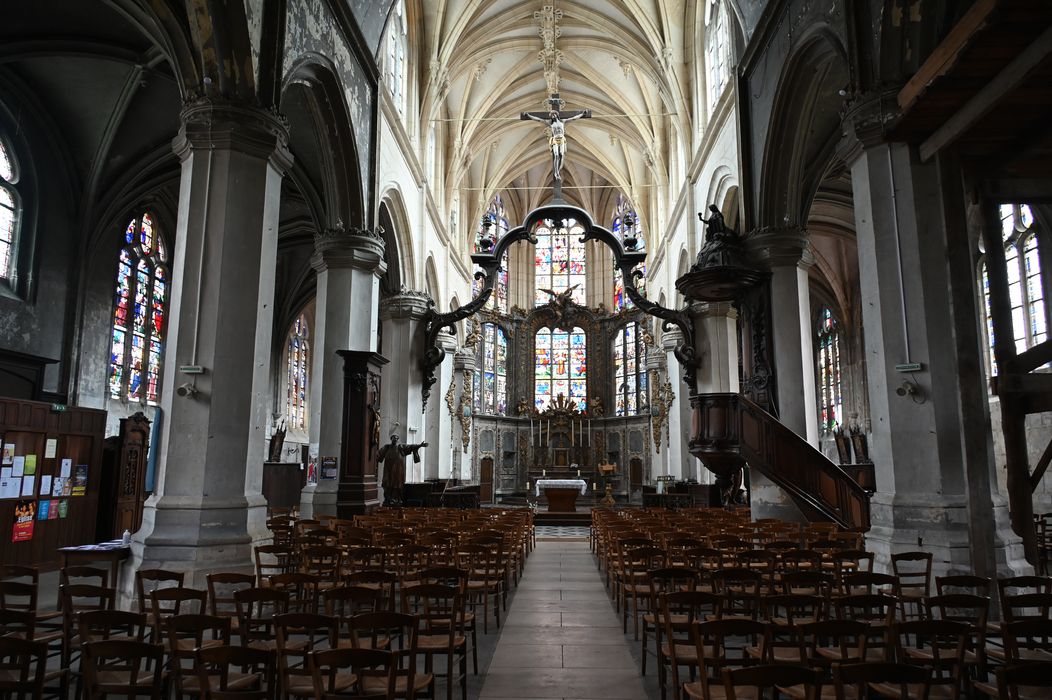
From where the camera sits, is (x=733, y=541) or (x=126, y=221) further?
(x=126, y=221)

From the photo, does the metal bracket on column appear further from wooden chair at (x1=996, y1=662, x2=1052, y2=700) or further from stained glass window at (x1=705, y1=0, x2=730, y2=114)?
wooden chair at (x1=996, y1=662, x2=1052, y2=700)

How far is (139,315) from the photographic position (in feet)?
62.0

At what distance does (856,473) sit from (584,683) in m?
17.7

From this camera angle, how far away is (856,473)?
67.8 feet

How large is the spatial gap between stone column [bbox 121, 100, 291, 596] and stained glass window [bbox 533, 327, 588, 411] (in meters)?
30.2

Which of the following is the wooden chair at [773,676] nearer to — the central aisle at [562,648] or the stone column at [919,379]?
the central aisle at [562,648]

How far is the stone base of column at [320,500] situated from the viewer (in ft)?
46.7

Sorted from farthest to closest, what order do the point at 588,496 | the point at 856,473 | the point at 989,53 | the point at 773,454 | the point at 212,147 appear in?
the point at 588,496
the point at 856,473
the point at 773,454
the point at 212,147
the point at 989,53

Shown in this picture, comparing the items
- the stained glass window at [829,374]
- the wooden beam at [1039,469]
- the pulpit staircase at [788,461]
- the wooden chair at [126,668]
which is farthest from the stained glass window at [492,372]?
the wooden chair at [126,668]

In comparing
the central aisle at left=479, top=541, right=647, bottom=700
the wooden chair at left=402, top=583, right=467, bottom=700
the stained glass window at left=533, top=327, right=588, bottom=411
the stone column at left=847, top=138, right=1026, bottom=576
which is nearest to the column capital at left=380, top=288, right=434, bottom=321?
the central aisle at left=479, top=541, right=647, bottom=700

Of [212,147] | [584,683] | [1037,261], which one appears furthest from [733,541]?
[1037,261]

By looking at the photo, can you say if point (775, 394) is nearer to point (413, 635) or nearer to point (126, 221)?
point (413, 635)

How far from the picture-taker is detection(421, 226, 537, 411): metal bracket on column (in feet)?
65.2

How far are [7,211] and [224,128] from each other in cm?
862
